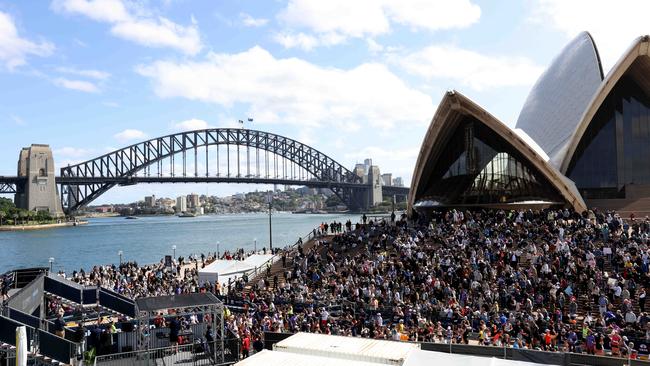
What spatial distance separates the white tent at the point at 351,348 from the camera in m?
7.94

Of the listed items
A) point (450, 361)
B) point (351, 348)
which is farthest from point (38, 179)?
point (450, 361)

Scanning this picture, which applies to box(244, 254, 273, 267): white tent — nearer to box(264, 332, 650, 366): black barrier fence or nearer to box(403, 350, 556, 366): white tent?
box(264, 332, 650, 366): black barrier fence

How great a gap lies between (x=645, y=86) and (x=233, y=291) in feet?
83.1

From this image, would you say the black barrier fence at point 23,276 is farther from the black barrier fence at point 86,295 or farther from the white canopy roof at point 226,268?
the white canopy roof at point 226,268

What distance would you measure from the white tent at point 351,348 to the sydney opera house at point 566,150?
Answer: 22.6 metres

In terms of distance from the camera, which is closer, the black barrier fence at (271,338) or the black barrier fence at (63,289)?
the black barrier fence at (271,338)

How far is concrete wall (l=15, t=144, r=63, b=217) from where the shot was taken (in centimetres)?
9638

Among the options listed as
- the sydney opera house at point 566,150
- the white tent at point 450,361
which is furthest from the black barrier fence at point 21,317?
the sydney opera house at point 566,150

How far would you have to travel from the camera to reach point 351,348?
8.35 meters

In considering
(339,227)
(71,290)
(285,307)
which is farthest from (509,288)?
(339,227)

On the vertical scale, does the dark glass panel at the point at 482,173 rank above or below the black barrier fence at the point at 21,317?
above

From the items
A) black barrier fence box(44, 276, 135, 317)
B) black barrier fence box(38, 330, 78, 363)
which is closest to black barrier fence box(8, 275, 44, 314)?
black barrier fence box(44, 276, 135, 317)

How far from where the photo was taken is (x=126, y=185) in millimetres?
104562

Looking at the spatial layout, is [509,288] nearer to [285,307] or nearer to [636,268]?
[636,268]
